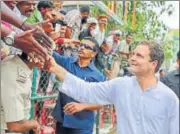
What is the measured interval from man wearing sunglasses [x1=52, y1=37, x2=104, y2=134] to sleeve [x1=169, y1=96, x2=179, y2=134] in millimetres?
986

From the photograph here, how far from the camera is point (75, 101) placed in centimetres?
437

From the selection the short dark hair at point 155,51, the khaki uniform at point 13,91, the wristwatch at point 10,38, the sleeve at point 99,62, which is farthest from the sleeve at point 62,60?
the sleeve at point 99,62

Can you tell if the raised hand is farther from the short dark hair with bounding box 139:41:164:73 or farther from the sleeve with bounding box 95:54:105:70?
the sleeve with bounding box 95:54:105:70

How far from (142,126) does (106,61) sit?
3.71 m

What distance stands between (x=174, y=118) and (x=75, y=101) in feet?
3.97

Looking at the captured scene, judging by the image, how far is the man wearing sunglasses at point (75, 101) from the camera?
4375 millimetres

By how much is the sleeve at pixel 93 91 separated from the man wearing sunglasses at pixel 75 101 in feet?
1.48

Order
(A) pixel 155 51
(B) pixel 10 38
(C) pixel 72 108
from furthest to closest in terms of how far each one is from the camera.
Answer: (C) pixel 72 108 → (A) pixel 155 51 → (B) pixel 10 38

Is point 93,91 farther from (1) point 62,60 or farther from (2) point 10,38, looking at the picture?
(2) point 10,38

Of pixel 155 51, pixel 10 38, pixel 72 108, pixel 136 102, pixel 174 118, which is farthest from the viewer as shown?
pixel 72 108

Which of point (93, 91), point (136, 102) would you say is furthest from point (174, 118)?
point (93, 91)

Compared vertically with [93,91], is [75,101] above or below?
below

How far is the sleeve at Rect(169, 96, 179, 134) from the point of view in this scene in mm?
3516

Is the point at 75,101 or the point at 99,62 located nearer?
the point at 75,101
